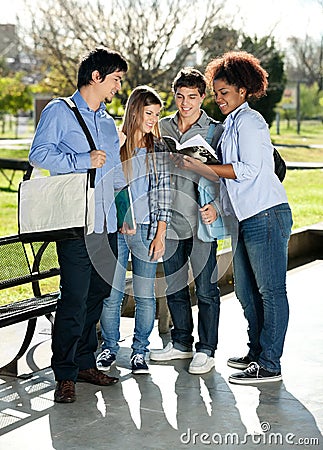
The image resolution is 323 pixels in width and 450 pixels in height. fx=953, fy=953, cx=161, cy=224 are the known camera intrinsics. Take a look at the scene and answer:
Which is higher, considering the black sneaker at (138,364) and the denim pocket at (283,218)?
the denim pocket at (283,218)

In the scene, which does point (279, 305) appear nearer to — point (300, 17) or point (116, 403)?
point (116, 403)

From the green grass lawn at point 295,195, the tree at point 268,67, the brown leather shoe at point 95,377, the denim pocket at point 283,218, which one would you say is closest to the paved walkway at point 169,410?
the brown leather shoe at point 95,377

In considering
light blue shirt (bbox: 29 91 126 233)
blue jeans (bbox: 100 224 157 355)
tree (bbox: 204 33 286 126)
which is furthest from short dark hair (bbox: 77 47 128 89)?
tree (bbox: 204 33 286 126)

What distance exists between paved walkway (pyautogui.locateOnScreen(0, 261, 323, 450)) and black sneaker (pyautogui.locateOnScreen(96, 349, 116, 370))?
0.07 meters

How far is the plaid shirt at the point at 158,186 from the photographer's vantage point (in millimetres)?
5090

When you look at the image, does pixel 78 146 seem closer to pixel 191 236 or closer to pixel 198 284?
pixel 191 236

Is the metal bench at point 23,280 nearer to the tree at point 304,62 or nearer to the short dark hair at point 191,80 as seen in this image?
the short dark hair at point 191,80

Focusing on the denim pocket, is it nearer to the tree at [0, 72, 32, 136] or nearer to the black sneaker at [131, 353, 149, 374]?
the black sneaker at [131, 353, 149, 374]

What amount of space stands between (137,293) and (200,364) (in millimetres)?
524

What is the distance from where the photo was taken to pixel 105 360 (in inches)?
208

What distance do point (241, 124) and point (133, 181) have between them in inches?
26.1

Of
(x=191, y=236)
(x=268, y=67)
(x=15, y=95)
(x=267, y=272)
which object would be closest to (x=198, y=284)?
(x=191, y=236)

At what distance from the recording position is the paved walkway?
13.9 feet

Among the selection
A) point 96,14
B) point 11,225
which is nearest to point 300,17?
point 96,14
